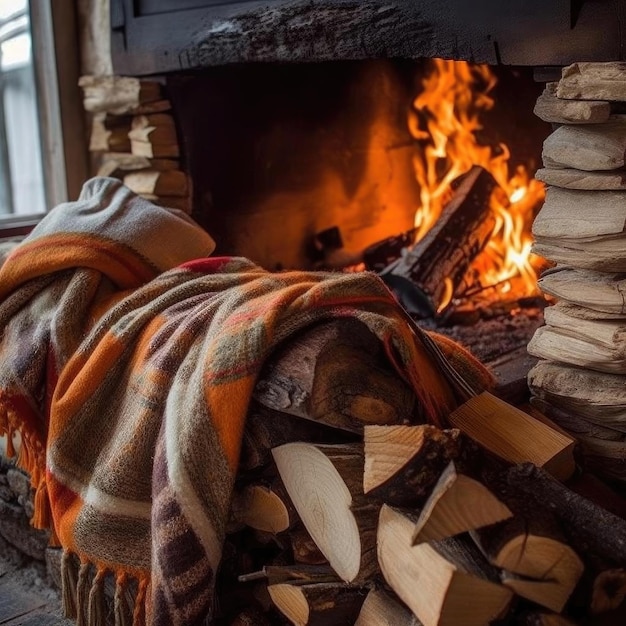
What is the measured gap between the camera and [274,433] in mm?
1535

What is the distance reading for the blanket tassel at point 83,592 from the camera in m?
1.63

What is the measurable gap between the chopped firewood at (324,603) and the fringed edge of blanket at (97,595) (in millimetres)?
277

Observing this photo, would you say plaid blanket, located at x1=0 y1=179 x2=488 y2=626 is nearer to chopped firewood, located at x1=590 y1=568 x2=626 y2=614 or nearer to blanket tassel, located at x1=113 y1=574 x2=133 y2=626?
blanket tassel, located at x1=113 y1=574 x2=133 y2=626

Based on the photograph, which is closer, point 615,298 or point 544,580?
point 544,580

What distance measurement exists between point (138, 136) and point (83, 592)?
159cm

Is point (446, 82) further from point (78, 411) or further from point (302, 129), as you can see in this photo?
point (78, 411)

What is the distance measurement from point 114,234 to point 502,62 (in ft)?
3.06

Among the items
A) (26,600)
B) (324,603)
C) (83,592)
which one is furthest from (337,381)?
(26,600)

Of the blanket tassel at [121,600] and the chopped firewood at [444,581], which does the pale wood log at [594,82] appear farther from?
the blanket tassel at [121,600]

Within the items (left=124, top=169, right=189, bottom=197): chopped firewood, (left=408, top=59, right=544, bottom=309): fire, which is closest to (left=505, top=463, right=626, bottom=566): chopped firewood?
(left=408, top=59, right=544, bottom=309): fire

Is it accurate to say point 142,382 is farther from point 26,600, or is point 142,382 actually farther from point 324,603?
point 26,600

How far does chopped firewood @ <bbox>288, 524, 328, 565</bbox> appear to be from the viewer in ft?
4.99

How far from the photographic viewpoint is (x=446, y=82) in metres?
2.88

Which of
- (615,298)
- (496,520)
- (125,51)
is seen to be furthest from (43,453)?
(125,51)
